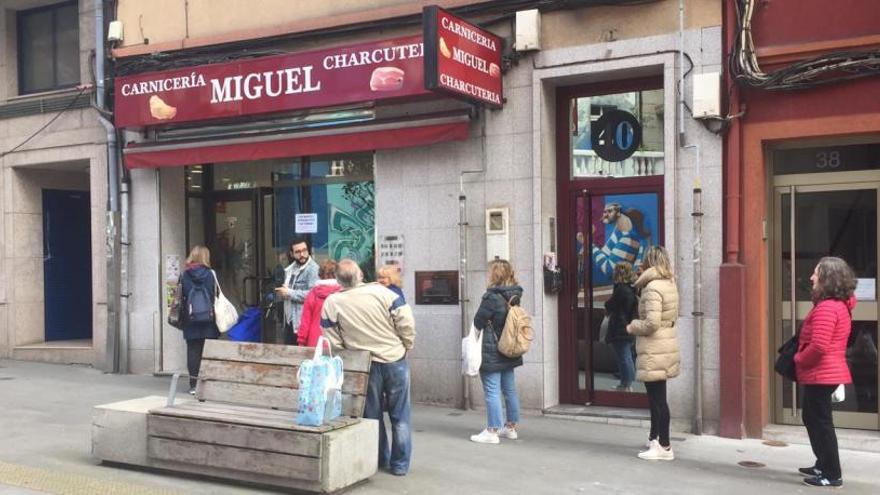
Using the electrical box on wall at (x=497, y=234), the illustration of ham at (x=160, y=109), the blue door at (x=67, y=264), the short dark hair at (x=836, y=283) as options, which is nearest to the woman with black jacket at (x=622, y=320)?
the electrical box on wall at (x=497, y=234)

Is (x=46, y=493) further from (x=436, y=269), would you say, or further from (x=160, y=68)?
(x=160, y=68)

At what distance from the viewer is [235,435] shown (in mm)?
6047

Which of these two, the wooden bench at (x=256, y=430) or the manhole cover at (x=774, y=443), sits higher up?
the wooden bench at (x=256, y=430)

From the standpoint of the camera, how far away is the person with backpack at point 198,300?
32.0 ft

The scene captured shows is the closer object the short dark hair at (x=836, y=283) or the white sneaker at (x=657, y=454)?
the short dark hair at (x=836, y=283)

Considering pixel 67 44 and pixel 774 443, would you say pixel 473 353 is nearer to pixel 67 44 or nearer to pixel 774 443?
pixel 774 443

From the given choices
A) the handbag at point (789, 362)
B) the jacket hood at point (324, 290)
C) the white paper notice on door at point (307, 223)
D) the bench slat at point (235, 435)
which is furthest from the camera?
the white paper notice on door at point (307, 223)

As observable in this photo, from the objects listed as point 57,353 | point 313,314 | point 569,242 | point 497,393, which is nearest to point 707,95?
point 569,242

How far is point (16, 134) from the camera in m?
12.8

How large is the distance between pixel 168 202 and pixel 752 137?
7.54 metres

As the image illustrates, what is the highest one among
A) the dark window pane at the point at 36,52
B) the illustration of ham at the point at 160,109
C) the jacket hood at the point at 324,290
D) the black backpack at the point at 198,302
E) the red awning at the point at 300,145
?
the dark window pane at the point at 36,52

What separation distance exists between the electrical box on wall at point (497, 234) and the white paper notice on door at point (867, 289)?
10.8 feet

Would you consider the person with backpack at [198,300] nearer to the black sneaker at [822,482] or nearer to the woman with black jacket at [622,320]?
the woman with black jacket at [622,320]

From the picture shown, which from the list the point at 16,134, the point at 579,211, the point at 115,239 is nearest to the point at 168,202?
the point at 115,239
